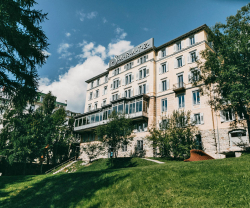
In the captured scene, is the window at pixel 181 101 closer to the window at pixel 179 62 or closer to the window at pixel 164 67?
the window at pixel 179 62

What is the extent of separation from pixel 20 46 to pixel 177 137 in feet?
68.5

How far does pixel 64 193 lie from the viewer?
1069 centimetres

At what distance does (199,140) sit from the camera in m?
28.4

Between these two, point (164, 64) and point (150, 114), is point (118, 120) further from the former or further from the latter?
point (164, 64)

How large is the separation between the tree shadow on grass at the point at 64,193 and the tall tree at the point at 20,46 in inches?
206

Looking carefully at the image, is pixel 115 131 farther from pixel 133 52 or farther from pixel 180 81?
pixel 133 52

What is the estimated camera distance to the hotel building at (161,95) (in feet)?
87.9

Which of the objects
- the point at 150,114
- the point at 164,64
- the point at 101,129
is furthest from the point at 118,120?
the point at 164,64

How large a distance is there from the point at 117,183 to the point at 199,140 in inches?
827

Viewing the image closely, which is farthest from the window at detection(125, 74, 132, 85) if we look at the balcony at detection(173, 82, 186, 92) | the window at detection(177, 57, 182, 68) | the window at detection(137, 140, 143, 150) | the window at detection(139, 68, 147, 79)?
the window at detection(137, 140, 143, 150)

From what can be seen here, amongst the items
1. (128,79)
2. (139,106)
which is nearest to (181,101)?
(139,106)

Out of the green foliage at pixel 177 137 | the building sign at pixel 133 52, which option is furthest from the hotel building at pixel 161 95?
the green foliage at pixel 177 137

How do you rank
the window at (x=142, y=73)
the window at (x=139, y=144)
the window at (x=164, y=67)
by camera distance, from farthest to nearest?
the window at (x=142, y=73) < the window at (x=164, y=67) < the window at (x=139, y=144)

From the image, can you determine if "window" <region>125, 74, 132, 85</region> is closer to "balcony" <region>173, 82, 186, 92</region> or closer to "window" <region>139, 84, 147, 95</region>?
"window" <region>139, 84, 147, 95</region>
